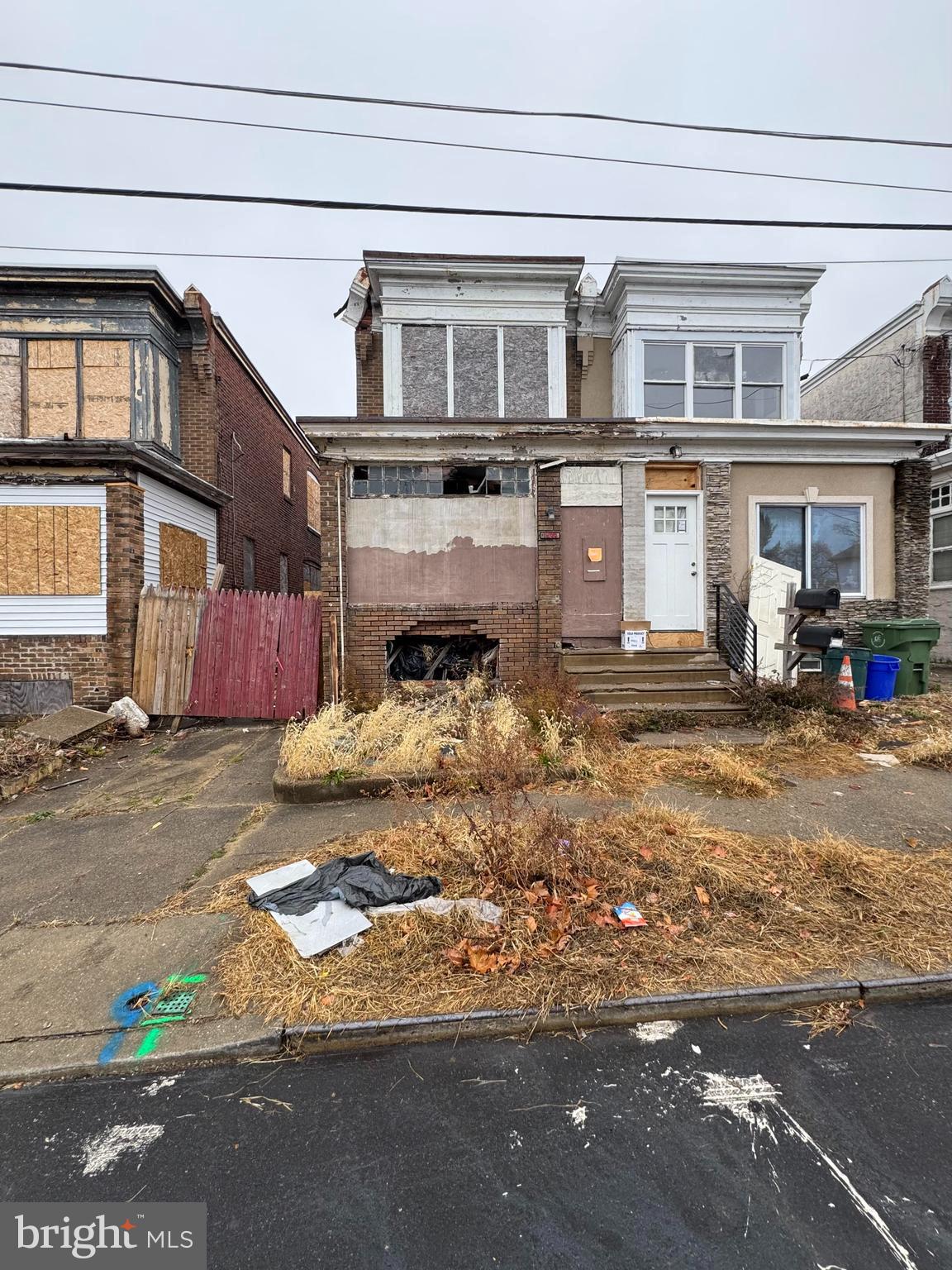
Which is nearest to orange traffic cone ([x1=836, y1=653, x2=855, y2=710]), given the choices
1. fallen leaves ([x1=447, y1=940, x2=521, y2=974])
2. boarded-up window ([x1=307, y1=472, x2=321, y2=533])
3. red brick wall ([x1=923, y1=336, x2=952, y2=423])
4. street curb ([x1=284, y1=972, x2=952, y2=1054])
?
street curb ([x1=284, y1=972, x2=952, y2=1054])

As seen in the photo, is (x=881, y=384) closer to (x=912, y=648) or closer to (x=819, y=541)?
(x=819, y=541)

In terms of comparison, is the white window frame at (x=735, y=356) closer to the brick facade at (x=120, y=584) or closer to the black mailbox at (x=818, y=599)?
the black mailbox at (x=818, y=599)

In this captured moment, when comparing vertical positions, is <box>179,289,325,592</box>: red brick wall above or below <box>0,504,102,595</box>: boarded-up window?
above

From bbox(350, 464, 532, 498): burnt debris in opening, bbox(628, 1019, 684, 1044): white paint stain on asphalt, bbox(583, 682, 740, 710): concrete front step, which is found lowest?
bbox(628, 1019, 684, 1044): white paint stain on asphalt

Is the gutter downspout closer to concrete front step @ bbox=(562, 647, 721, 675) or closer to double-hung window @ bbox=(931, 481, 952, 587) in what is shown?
concrete front step @ bbox=(562, 647, 721, 675)

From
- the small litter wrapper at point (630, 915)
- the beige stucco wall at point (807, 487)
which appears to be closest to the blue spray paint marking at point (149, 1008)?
the small litter wrapper at point (630, 915)

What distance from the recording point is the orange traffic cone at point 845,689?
7.58 metres

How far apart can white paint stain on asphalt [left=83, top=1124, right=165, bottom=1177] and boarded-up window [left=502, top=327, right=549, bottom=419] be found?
10248 millimetres

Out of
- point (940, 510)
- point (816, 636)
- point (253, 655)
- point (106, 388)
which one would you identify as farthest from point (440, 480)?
point (940, 510)

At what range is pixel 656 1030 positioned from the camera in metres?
2.38

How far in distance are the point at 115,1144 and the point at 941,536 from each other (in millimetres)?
17732

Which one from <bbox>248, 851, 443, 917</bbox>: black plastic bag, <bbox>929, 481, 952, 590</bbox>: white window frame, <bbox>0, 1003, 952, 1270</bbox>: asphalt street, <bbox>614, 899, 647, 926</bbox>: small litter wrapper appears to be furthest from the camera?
<bbox>929, 481, 952, 590</bbox>: white window frame

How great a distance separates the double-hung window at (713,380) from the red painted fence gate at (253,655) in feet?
25.0

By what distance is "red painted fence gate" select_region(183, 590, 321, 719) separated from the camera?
332 inches
